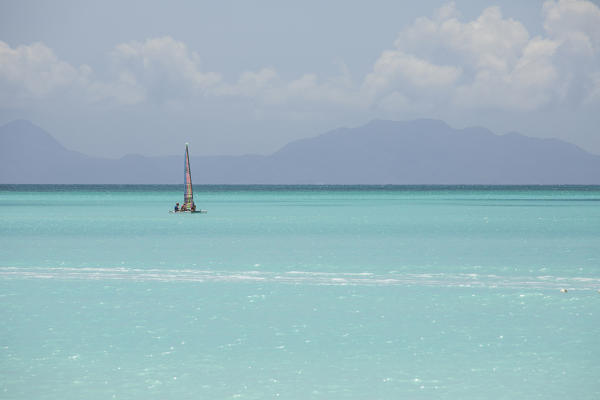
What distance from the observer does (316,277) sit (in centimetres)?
3362

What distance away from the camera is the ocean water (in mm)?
16312

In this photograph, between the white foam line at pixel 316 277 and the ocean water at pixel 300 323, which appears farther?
the white foam line at pixel 316 277

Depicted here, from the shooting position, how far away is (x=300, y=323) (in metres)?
22.8

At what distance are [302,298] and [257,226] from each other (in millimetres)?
43375

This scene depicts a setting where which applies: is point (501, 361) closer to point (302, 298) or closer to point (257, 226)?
point (302, 298)

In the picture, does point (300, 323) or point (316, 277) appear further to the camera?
point (316, 277)

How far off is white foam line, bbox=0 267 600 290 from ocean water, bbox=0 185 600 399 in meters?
0.09

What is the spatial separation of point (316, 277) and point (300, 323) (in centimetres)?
1085

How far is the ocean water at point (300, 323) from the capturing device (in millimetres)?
16312

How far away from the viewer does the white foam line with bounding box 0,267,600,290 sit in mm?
31359

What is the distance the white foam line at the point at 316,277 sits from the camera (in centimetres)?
3136

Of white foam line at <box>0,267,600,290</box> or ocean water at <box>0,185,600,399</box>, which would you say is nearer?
ocean water at <box>0,185,600,399</box>

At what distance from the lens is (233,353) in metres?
18.8

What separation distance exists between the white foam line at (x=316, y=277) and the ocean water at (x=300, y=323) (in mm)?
89
